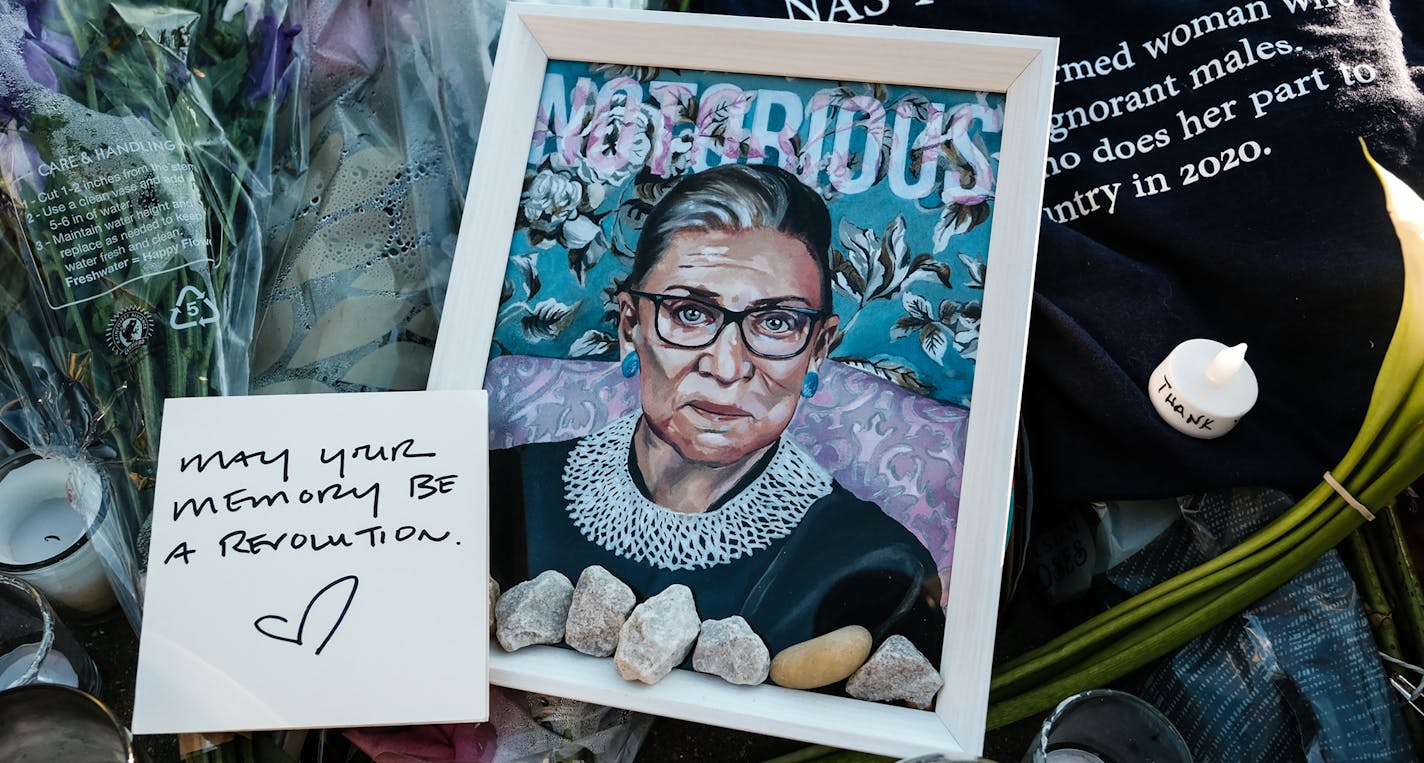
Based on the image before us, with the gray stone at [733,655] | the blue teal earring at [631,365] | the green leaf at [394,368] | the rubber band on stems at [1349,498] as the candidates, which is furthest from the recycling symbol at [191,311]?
the rubber band on stems at [1349,498]

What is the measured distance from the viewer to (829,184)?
Answer: 79 cm

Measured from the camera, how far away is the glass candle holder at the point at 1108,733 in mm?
713

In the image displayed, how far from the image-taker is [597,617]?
703 millimetres

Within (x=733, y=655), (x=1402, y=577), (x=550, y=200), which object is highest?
(x=550, y=200)

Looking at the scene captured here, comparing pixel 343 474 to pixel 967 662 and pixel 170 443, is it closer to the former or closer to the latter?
pixel 170 443

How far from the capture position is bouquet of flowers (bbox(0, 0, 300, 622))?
788 millimetres

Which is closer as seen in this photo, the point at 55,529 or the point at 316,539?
the point at 316,539

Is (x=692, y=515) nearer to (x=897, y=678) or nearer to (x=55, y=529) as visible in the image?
(x=897, y=678)

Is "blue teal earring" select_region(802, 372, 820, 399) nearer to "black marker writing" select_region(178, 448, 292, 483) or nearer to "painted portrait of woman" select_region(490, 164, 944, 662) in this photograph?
"painted portrait of woman" select_region(490, 164, 944, 662)

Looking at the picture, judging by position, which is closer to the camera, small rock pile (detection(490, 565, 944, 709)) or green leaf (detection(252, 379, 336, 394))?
small rock pile (detection(490, 565, 944, 709))

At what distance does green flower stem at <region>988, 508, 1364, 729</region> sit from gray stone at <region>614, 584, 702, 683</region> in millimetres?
228

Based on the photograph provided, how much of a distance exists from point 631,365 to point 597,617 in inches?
7.3


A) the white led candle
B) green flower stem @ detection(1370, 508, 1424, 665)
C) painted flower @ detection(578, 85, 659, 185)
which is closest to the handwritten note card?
painted flower @ detection(578, 85, 659, 185)

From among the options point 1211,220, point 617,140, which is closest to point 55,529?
point 617,140
